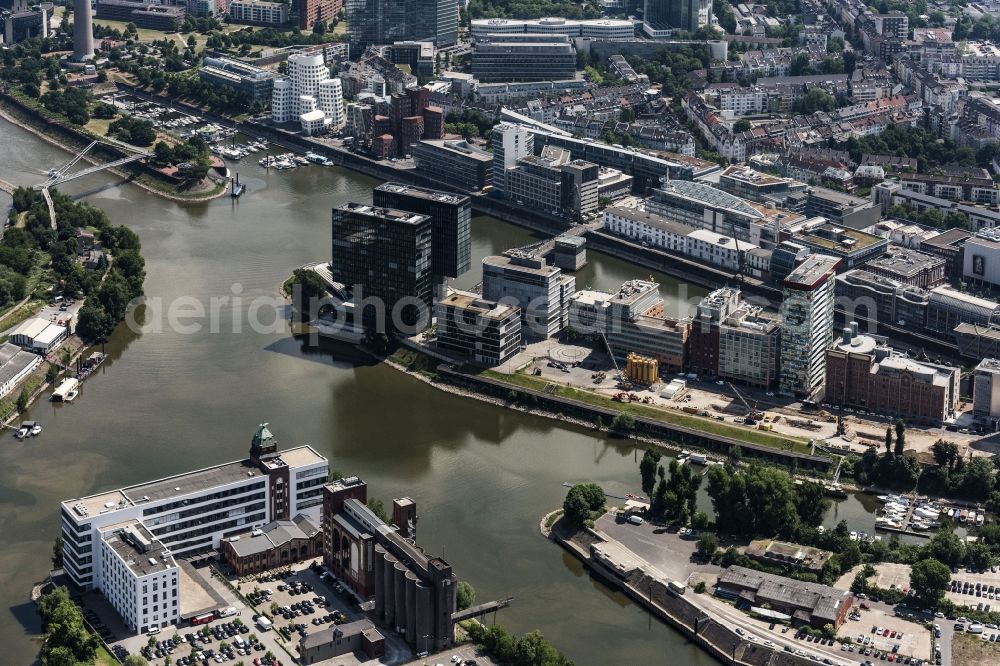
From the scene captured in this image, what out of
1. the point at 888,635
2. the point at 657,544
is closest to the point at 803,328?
the point at 657,544

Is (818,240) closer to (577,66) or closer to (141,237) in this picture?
(141,237)

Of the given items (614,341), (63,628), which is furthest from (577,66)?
(63,628)

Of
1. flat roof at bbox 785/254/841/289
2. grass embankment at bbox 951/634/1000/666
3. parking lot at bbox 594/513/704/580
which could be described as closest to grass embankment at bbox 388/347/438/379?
flat roof at bbox 785/254/841/289

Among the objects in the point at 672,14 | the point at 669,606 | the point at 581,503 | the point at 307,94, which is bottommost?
the point at 669,606

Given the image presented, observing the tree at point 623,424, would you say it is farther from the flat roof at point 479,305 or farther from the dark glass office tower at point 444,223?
the dark glass office tower at point 444,223

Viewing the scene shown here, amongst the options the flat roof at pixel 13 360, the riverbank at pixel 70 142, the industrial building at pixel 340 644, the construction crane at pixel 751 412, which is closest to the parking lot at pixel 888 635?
the industrial building at pixel 340 644

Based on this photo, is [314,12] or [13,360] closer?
[13,360]

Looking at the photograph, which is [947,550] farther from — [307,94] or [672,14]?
[672,14]

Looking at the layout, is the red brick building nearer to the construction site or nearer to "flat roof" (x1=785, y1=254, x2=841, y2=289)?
the construction site
